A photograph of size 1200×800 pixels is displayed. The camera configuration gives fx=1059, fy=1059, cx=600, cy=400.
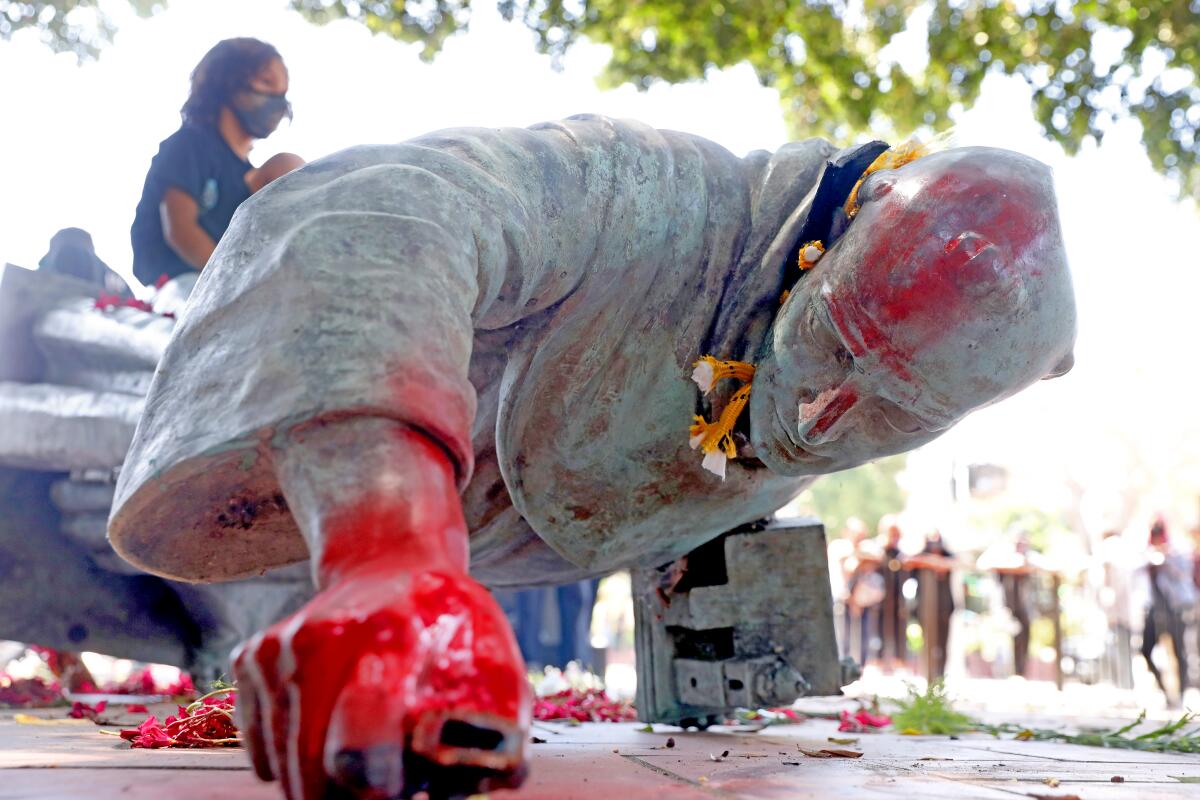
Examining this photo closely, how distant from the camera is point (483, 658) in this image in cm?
95

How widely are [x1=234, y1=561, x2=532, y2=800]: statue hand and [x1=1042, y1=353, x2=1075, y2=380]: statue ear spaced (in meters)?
1.42

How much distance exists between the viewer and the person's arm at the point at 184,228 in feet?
10.5

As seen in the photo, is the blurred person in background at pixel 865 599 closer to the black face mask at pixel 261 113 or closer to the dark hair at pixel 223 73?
the black face mask at pixel 261 113

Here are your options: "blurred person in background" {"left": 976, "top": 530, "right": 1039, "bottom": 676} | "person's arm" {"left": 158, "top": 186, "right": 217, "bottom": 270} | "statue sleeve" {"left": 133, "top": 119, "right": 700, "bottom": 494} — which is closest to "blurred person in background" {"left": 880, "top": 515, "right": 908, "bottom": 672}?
"blurred person in background" {"left": 976, "top": 530, "right": 1039, "bottom": 676}

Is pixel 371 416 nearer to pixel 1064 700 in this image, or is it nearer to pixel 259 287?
pixel 259 287

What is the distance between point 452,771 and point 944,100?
795cm

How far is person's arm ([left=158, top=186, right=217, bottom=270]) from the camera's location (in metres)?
3.21

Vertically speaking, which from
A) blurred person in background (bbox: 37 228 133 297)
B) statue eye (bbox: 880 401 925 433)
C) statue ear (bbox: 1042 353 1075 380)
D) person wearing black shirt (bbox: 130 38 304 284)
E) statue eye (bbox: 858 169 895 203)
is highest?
person wearing black shirt (bbox: 130 38 304 284)

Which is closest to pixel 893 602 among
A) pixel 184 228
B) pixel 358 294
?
pixel 184 228

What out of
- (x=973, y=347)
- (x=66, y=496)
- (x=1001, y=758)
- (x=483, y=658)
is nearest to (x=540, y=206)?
(x=973, y=347)

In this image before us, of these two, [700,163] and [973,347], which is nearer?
[973,347]

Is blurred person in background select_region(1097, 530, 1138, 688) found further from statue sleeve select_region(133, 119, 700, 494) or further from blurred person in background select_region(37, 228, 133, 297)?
statue sleeve select_region(133, 119, 700, 494)

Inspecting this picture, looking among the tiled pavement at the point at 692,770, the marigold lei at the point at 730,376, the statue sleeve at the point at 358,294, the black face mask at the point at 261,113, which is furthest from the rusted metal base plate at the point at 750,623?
the black face mask at the point at 261,113

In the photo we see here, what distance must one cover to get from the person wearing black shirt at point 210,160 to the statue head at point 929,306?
1.98 m
